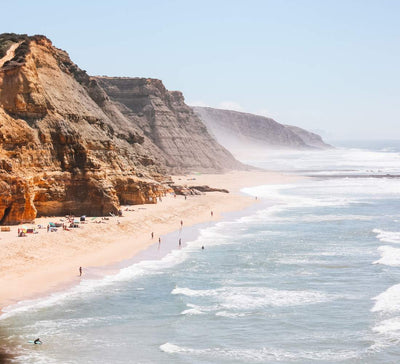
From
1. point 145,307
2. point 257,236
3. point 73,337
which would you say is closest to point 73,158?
point 257,236

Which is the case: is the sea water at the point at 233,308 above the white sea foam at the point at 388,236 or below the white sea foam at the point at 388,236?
below

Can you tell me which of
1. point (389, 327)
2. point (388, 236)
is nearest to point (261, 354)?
point (389, 327)

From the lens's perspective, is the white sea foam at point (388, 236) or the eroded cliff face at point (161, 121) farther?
the eroded cliff face at point (161, 121)

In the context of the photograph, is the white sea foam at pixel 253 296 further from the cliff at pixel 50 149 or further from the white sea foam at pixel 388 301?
the cliff at pixel 50 149

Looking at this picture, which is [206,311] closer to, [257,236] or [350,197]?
[257,236]

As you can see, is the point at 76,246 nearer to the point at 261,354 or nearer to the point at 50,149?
the point at 50,149

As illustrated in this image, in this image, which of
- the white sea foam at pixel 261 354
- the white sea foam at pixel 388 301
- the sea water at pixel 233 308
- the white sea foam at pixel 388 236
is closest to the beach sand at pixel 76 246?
the sea water at pixel 233 308

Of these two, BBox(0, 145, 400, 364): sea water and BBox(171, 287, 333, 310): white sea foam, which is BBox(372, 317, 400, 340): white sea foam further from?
BBox(171, 287, 333, 310): white sea foam
